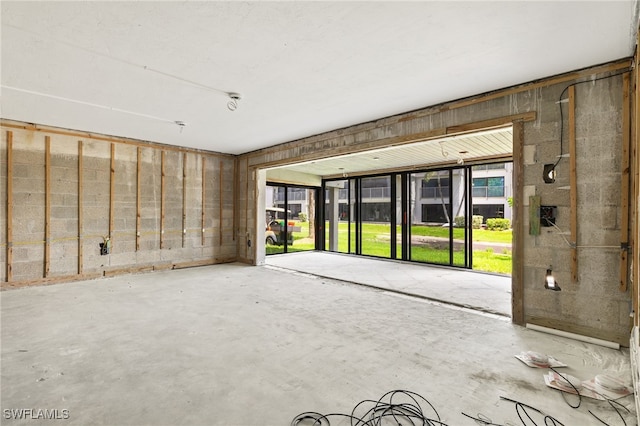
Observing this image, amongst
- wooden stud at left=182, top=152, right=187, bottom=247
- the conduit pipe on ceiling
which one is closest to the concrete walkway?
the conduit pipe on ceiling

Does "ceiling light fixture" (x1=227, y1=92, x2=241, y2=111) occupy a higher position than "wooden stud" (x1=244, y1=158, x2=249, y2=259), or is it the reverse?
"ceiling light fixture" (x1=227, y1=92, x2=241, y2=111)

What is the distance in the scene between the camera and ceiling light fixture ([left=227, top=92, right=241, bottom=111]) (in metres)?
3.87

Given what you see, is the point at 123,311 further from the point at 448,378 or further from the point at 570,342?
the point at 570,342

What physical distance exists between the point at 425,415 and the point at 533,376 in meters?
1.17

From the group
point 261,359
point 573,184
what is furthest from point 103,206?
point 573,184

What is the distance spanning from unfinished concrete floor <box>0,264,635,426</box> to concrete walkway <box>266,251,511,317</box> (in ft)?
1.97

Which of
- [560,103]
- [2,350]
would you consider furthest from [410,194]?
[2,350]

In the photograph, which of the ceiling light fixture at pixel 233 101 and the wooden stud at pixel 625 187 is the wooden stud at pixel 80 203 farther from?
the wooden stud at pixel 625 187

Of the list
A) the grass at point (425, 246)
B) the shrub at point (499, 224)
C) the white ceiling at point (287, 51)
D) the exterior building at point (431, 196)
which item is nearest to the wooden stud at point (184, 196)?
the white ceiling at point (287, 51)

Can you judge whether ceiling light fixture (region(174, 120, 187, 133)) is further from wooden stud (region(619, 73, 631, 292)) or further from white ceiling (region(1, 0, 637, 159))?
wooden stud (region(619, 73, 631, 292))

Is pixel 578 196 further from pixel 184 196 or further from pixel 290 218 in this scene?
pixel 290 218

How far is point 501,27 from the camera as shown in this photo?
246 centimetres

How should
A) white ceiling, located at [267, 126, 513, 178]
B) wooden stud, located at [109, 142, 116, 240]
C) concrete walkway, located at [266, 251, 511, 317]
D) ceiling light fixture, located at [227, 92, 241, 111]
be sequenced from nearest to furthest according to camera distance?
ceiling light fixture, located at [227, 92, 241, 111] < concrete walkway, located at [266, 251, 511, 317] < white ceiling, located at [267, 126, 513, 178] < wooden stud, located at [109, 142, 116, 240]

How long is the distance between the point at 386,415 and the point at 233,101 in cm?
389
